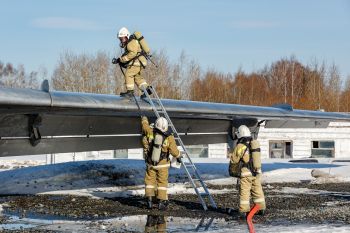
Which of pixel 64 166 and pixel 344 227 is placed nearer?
pixel 344 227

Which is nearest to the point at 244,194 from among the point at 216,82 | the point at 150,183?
the point at 150,183

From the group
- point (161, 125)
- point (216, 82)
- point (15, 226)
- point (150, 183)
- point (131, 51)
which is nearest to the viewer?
point (15, 226)

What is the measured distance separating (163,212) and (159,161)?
1.35m

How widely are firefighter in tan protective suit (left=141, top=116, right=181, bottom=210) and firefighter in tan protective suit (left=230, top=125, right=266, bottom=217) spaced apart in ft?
6.61

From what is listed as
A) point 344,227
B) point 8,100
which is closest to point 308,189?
point 344,227

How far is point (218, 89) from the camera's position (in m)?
77.2

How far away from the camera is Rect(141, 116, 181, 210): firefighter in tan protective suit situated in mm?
14820

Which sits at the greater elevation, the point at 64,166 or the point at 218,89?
the point at 218,89

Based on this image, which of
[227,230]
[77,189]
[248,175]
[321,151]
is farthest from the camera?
[321,151]

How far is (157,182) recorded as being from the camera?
15078mm

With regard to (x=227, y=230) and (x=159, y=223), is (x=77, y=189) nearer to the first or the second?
(x=159, y=223)

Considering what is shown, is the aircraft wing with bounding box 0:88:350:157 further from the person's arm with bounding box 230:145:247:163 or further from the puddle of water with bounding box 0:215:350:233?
the person's arm with bounding box 230:145:247:163

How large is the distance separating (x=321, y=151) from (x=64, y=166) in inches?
841

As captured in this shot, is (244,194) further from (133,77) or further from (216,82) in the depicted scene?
(216,82)
